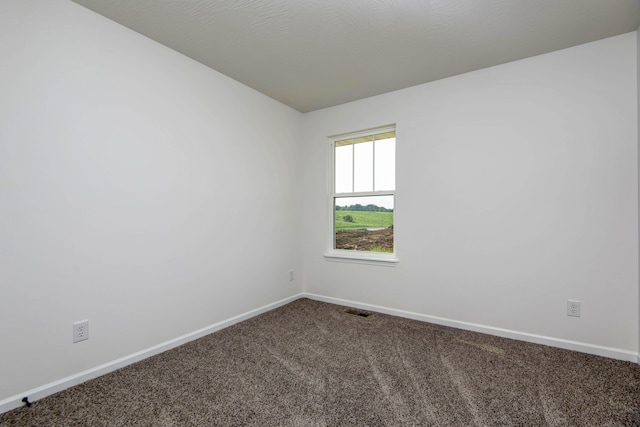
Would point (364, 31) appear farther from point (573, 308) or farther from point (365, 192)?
point (573, 308)

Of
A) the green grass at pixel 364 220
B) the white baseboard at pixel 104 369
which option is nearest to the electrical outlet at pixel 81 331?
the white baseboard at pixel 104 369

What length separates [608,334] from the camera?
2328 millimetres

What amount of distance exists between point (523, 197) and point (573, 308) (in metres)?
0.98

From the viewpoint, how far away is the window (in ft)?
11.4

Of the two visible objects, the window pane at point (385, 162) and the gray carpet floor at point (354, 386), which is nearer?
the gray carpet floor at point (354, 386)

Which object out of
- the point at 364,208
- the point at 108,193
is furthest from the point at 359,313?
the point at 108,193

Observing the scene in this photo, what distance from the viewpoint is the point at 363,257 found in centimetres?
354

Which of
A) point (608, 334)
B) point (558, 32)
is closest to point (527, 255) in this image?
point (608, 334)

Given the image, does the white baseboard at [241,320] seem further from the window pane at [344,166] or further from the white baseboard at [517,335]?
the window pane at [344,166]

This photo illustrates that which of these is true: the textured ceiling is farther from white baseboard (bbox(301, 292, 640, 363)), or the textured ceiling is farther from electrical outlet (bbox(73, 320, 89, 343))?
white baseboard (bbox(301, 292, 640, 363))

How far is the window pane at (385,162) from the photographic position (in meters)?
3.42

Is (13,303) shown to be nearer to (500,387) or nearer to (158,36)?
(158,36)

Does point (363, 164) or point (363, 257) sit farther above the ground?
point (363, 164)

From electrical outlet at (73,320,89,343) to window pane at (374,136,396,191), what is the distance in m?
2.91
